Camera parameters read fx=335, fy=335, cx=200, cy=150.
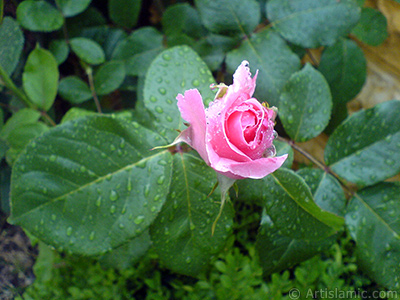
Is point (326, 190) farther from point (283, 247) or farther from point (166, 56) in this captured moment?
point (166, 56)

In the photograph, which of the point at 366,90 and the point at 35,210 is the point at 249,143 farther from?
the point at 366,90

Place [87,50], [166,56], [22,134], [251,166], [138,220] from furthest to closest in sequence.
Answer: [87,50] < [22,134] < [166,56] < [138,220] < [251,166]

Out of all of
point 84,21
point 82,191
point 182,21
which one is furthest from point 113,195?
point 84,21

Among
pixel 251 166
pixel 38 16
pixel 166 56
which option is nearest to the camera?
pixel 251 166

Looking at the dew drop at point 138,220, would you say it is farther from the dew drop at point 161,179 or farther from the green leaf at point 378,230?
the green leaf at point 378,230

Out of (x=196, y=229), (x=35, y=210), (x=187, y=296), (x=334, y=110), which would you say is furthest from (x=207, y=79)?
(x=187, y=296)

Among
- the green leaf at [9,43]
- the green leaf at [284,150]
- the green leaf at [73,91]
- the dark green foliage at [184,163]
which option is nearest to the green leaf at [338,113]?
the dark green foliage at [184,163]

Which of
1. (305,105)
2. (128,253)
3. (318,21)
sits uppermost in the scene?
(318,21)
